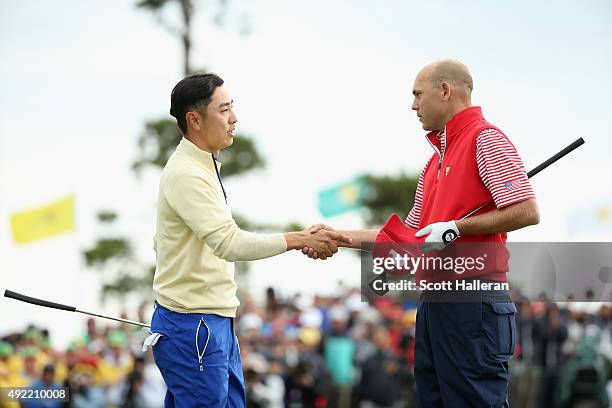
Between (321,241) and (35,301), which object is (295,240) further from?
(35,301)

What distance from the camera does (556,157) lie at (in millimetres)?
4703

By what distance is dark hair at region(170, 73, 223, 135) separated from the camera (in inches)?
184

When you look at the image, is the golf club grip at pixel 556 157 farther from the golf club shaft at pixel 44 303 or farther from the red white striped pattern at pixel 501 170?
the golf club shaft at pixel 44 303

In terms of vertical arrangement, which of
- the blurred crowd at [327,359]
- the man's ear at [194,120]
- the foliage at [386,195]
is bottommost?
the blurred crowd at [327,359]

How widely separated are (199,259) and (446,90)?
1328 mm

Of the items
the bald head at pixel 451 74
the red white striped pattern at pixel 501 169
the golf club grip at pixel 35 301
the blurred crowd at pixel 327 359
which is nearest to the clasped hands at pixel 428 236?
the red white striped pattern at pixel 501 169

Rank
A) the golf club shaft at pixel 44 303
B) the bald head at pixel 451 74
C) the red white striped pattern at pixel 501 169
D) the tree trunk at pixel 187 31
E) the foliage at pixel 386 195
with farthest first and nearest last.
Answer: the foliage at pixel 386 195, the tree trunk at pixel 187 31, the golf club shaft at pixel 44 303, the bald head at pixel 451 74, the red white striped pattern at pixel 501 169

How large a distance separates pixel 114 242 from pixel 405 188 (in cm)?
2310

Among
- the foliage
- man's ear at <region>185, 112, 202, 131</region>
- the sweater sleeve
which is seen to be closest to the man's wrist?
the sweater sleeve

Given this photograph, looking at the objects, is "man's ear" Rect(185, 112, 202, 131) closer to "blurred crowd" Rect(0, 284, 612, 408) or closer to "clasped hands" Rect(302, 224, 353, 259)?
"clasped hands" Rect(302, 224, 353, 259)

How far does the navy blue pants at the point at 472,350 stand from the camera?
14.0 ft

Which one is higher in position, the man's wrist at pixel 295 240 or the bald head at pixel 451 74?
the bald head at pixel 451 74

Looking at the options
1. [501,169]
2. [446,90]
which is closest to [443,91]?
[446,90]

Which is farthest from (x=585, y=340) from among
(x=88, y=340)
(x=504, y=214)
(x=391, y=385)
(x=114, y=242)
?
(x=114, y=242)
